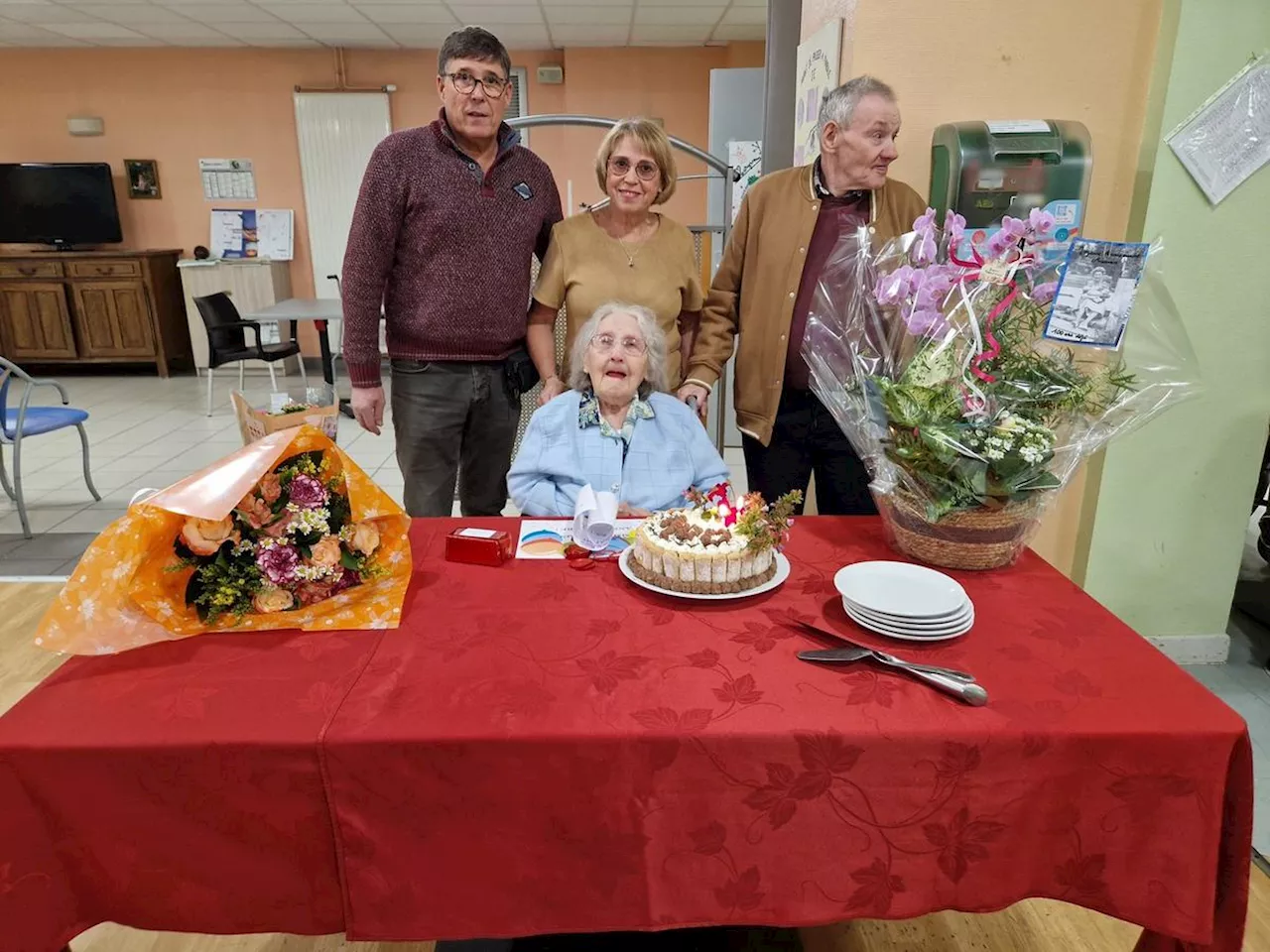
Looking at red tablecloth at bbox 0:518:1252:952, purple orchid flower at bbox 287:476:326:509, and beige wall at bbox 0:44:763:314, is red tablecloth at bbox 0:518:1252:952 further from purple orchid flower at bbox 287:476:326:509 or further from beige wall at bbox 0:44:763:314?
beige wall at bbox 0:44:763:314

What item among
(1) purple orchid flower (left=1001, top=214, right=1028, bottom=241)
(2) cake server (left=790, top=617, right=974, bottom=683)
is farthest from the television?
(2) cake server (left=790, top=617, right=974, bottom=683)

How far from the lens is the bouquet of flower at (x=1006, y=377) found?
1.33 meters

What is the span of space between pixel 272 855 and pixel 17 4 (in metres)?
7.35

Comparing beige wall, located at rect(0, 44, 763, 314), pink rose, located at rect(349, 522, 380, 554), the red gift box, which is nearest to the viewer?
pink rose, located at rect(349, 522, 380, 554)

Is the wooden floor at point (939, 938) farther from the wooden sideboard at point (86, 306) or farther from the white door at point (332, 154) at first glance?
the wooden sideboard at point (86, 306)

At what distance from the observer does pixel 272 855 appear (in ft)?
3.38

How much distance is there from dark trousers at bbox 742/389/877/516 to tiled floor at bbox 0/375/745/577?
7.24 ft

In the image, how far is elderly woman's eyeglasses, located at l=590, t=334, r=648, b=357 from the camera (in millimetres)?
1942

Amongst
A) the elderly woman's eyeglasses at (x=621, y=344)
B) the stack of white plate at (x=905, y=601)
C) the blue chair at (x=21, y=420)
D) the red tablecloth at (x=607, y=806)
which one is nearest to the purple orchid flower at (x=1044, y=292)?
the stack of white plate at (x=905, y=601)

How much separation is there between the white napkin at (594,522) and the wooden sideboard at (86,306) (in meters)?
7.04

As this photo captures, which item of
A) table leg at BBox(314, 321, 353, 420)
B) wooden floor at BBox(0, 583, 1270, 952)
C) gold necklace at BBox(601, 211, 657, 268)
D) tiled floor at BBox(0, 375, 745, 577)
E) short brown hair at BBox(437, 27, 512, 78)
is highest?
short brown hair at BBox(437, 27, 512, 78)

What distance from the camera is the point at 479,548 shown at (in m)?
1.48

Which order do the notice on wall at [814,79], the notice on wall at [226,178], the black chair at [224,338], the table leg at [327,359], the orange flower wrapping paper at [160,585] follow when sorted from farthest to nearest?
the notice on wall at [226,178]
the table leg at [327,359]
the black chair at [224,338]
the notice on wall at [814,79]
the orange flower wrapping paper at [160,585]

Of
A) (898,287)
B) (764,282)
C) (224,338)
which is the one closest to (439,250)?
(764,282)
